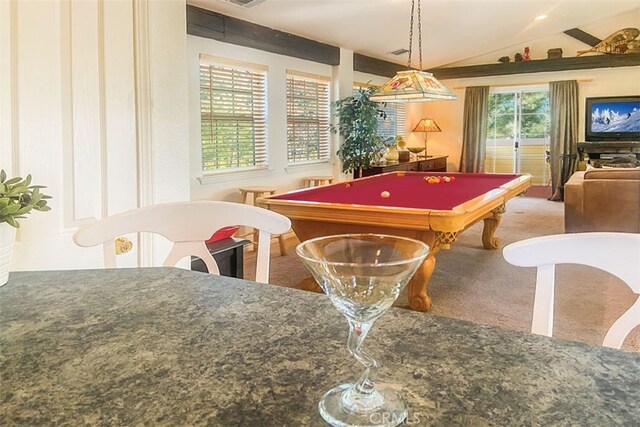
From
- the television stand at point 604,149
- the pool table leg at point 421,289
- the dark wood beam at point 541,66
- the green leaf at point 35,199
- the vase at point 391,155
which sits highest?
the dark wood beam at point 541,66

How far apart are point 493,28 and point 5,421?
780 centimetres

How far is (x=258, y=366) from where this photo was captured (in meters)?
0.70

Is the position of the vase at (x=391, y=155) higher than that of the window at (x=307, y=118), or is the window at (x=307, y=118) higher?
the window at (x=307, y=118)

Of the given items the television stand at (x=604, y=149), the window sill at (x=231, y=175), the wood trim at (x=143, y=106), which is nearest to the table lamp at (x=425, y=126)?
the television stand at (x=604, y=149)

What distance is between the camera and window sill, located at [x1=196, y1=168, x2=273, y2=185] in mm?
4777

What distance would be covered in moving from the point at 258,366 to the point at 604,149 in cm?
887

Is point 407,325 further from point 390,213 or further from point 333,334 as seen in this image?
point 390,213

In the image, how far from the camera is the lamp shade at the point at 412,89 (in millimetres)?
4062

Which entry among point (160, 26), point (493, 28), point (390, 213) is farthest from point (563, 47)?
point (160, 26)

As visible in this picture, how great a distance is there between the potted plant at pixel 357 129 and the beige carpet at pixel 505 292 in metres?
1.78

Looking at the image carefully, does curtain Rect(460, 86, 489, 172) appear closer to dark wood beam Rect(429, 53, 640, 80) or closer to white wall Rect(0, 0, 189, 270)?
dark wood beam Rect(429, 53, 640, 80)

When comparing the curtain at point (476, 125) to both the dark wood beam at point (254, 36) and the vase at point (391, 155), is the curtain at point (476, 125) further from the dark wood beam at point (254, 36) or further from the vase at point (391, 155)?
the dark wood beam at point (254, 36)

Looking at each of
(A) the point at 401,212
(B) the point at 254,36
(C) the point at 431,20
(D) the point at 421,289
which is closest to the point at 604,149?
(C) the point at 431,20

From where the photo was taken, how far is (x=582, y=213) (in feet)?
16.7
